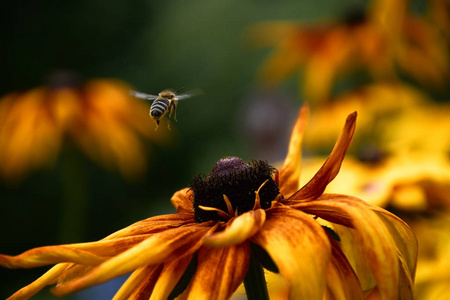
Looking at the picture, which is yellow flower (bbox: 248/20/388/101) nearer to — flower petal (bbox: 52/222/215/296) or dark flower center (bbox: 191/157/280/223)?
dark flower center (bbox: 191/157/280/223)

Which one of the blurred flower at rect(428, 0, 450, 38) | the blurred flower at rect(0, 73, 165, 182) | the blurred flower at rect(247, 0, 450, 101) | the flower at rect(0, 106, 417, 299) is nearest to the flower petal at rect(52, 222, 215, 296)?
the flower at rect(0, 106, 417, 299)

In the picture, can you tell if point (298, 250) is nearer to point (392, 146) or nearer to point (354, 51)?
point (392, 146)

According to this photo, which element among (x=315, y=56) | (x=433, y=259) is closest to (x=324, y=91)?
(x=315, y=56)

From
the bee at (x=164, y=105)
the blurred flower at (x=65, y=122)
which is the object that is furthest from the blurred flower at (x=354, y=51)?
the bee at (x=164, y=105)

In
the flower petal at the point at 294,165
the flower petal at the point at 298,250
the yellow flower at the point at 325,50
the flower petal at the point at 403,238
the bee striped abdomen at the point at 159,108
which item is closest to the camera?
the flower petal at the point at 298,250

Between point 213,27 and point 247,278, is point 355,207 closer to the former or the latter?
point 247,278

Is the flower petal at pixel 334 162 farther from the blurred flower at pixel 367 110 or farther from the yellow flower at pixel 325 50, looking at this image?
the yellow flower at pixel 325 50
